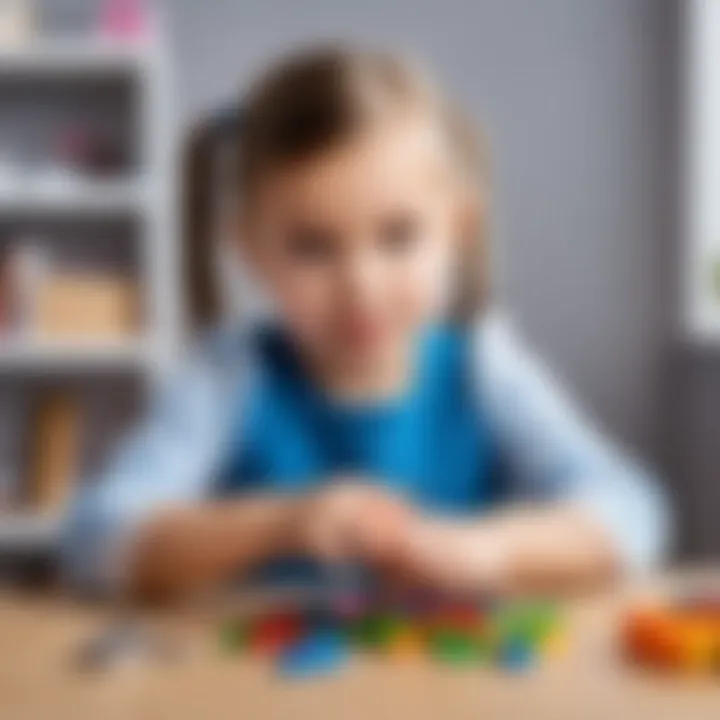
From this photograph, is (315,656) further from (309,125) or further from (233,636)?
(309,125)

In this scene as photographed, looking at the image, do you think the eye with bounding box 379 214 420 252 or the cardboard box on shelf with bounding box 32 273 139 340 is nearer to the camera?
the eye with bounding box 379 214 420 252

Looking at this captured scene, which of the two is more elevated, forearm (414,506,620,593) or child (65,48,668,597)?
child (65,48,668,597)

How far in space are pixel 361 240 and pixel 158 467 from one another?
5.5 inches

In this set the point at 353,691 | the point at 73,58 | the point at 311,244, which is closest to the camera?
the point at 353,691

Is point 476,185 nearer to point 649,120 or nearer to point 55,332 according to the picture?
point 649,120

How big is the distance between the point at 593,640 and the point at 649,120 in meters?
0.23

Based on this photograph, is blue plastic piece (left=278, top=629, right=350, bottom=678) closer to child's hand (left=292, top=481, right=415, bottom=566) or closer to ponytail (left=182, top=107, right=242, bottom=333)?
child's hand (left=292, top=481, right=415, bottom=566)

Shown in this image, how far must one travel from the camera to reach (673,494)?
23.3 inches

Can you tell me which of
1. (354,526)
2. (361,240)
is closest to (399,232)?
(361,240)

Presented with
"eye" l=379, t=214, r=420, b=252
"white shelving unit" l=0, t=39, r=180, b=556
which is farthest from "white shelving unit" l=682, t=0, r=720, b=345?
"white shelving unit" l=0, t=39, r=180, b=556

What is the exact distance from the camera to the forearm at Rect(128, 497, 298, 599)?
58 cm

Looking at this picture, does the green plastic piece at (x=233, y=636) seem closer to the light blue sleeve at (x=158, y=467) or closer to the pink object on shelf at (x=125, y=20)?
the light blue sleeve at (x=158, y=467)

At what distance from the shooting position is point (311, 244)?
575mm

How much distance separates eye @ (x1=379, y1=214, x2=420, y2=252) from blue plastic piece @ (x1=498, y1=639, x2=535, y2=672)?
173 millimetres
